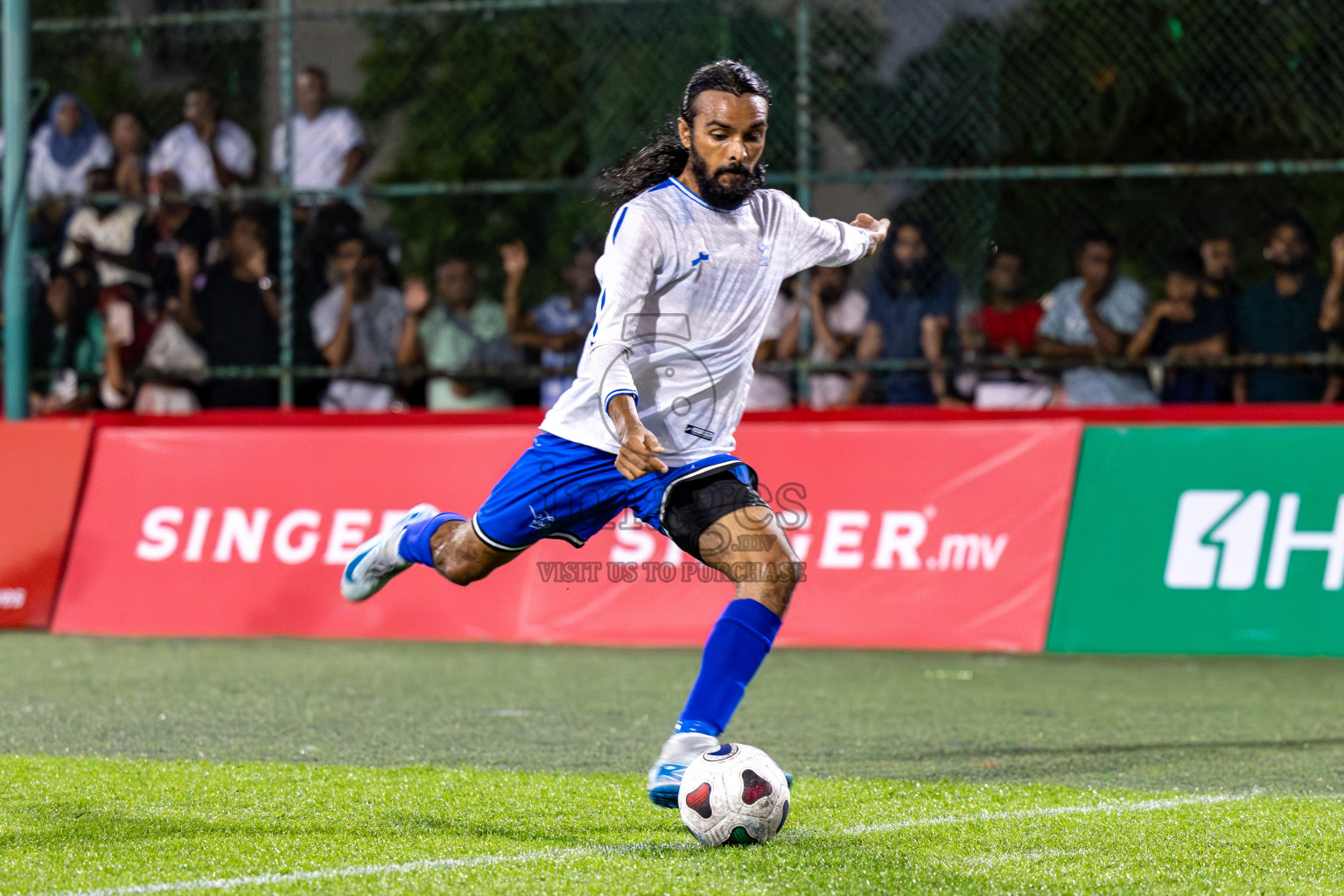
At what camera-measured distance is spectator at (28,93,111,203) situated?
12266 millimetres

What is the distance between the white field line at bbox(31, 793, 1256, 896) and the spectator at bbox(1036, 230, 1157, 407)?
17.7 ft

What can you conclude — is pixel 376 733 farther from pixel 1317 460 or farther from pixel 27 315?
pixel 27 315

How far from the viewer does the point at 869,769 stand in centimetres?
625

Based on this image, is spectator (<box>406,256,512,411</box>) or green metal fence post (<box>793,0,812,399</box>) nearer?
green metal fence post (<box>793,0,812,399</box>)

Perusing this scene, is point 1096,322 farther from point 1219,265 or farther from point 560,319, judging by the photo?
point 560,319

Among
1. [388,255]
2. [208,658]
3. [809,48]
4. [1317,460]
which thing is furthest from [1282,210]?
[208,658]

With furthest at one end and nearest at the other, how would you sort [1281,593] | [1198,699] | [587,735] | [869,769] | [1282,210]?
[1282,210], [1281,593], [1198,699], [587,735], [869,769]

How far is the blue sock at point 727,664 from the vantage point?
201 inches

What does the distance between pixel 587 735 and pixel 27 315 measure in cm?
667

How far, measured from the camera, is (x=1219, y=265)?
10.8 meters

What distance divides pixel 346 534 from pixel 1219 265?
516 centimetres

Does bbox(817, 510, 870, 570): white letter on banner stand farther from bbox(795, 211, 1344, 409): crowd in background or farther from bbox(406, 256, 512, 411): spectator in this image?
bbox(406, 256, 512, 411): spectator

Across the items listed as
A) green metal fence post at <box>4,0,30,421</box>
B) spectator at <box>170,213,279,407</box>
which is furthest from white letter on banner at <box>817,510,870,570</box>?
green metal fence post at <box>4,0,30,421</box>

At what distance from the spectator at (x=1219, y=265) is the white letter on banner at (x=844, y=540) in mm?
2529
